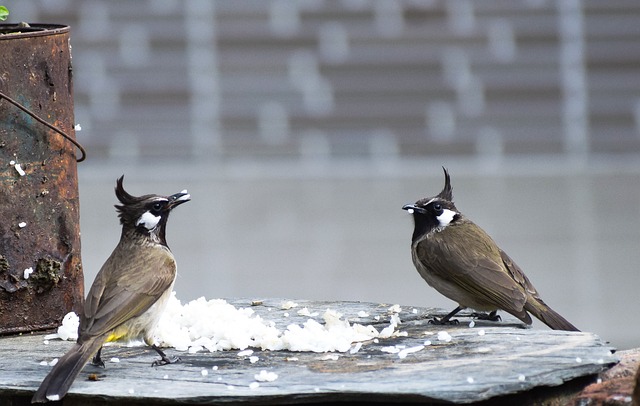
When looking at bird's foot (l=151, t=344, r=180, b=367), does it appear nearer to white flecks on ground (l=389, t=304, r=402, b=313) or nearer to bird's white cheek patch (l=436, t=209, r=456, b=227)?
white flecks on ground (l=389, t=304, r=402, b=313)

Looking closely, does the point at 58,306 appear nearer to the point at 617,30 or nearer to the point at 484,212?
the point at 484,212

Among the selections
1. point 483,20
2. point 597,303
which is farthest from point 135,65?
point 597,303

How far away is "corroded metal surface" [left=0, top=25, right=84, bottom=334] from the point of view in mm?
5238

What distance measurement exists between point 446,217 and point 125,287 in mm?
1656

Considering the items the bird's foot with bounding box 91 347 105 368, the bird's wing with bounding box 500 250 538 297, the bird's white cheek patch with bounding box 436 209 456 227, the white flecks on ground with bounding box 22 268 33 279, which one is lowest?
the bird's foot with bounding box 91 347 105 368

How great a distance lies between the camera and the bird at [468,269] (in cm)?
535

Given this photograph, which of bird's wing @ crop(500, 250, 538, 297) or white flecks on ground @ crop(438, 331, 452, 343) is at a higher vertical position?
bird's wing @ crop(500, 250, 538, 297)

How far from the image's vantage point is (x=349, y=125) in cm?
1459

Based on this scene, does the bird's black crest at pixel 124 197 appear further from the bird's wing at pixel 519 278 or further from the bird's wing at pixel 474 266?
the bird's wing at pixel 519 278

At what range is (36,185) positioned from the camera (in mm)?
5312

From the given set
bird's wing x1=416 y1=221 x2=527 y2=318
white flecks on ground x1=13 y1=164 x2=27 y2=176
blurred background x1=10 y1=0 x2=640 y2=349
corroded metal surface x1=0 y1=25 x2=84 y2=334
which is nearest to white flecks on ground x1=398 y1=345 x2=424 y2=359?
bird's wing x1=416 y1=221 x2=527 y2=318

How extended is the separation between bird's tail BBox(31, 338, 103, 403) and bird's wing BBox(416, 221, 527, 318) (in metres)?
1.62

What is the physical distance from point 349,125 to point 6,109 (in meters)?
9.50

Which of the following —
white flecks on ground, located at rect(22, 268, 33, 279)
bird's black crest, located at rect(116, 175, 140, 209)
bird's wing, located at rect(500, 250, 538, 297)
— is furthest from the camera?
bird's wing, located at rect(500, 250, 538, 297)
